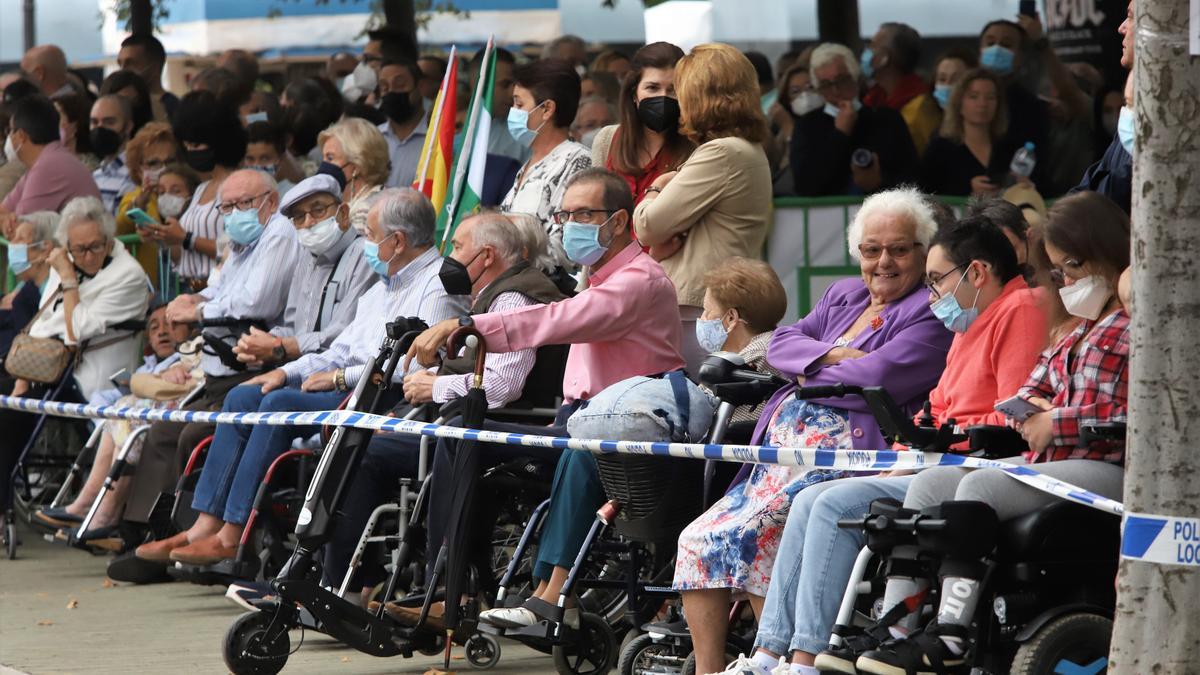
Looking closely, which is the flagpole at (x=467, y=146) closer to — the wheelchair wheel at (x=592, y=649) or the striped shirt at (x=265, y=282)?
the striped shirt at (x=265, y=282)

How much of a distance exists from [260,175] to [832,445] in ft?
16.9

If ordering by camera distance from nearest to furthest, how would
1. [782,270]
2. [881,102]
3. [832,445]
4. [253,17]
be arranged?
[832,445], [782,270], [881,102], [253,17]

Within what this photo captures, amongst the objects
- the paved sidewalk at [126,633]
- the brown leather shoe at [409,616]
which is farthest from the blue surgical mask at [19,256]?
the brown leather shoe at [409,616]

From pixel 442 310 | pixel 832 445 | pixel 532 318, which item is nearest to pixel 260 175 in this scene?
pixel 442 310

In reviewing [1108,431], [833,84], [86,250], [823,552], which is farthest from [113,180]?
[1108,431]

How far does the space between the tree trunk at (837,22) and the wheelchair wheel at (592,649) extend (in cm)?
971

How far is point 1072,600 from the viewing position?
5.31 m

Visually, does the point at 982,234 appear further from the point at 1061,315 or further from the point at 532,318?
the point at 532,318

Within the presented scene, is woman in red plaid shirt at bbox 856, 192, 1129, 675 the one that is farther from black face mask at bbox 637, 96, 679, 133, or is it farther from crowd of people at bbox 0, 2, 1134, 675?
black face mask at bbox 637, 96, 679, 133

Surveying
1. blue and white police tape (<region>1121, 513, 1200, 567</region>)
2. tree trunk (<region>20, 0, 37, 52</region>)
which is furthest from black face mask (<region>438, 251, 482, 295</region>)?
tree trunk (<region>20, 0, 37, 52</region>)

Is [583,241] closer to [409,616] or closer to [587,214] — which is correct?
[587,214]

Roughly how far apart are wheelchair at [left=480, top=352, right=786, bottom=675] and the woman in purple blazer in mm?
158

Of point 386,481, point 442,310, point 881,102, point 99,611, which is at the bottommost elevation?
point 99,611

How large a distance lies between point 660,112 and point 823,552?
300cm
